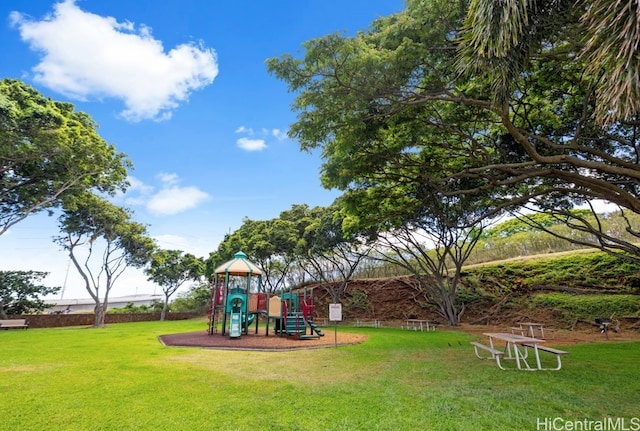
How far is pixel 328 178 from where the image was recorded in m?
9.98

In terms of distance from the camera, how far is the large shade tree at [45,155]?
39.2 feet

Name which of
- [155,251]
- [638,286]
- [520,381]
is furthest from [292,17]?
[155,251]

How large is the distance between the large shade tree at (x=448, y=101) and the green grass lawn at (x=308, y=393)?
3.77 metres

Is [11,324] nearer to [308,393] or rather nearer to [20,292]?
[20,292]

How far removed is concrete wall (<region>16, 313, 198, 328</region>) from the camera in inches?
960

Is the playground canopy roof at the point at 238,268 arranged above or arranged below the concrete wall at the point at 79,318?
above

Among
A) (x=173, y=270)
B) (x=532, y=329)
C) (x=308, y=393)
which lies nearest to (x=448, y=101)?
(x=308, y=393)

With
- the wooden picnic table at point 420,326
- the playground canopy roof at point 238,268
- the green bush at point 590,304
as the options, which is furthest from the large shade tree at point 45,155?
the green bush at point 590,304

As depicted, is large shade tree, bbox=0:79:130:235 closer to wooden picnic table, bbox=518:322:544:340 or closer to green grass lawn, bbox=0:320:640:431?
green grass lawn, bbox=0:320:640:431

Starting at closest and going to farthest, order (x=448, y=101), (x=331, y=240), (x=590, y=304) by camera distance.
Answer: (x=448, y=101)
(x=590, y=304)
(x=331, y=240)

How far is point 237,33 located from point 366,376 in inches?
402

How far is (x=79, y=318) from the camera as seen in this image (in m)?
27.0

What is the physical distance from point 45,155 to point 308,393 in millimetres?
15154

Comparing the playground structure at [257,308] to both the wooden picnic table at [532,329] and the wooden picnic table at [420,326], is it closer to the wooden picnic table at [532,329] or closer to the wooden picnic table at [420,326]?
the wooden picnic table at [420,326]
